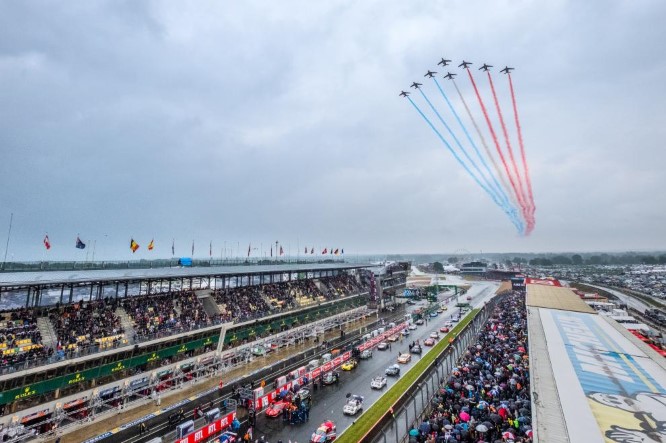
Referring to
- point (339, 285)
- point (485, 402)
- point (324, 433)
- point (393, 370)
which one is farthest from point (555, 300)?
point (324, 433)

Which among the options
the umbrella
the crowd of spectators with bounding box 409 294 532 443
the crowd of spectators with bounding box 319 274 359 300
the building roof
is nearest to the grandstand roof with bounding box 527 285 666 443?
the crowd of spectators with bounding box 409 294 532 443

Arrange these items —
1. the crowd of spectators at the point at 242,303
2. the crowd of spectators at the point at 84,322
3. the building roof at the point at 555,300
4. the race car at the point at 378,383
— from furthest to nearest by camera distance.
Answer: the building roof at the point at 555,300
the crowd of spectators at the point at 242,303
the race car at the point at 378,383
the crowd of spectators at the point at 84,322

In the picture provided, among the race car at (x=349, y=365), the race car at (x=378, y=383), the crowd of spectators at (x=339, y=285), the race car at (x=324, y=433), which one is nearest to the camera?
the race car at (x=324, y=433)

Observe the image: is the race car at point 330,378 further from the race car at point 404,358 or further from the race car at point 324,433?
the race car at point 324,433

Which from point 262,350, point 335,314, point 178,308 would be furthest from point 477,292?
point 178,308

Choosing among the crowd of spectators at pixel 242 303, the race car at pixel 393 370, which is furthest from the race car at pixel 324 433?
the crowd of spectators at pixel 242 303

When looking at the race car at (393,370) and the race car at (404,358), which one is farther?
the race car at (404,358)

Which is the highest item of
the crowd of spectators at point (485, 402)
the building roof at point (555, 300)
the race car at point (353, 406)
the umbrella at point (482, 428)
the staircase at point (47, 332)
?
the staircase at point (47, 332)
